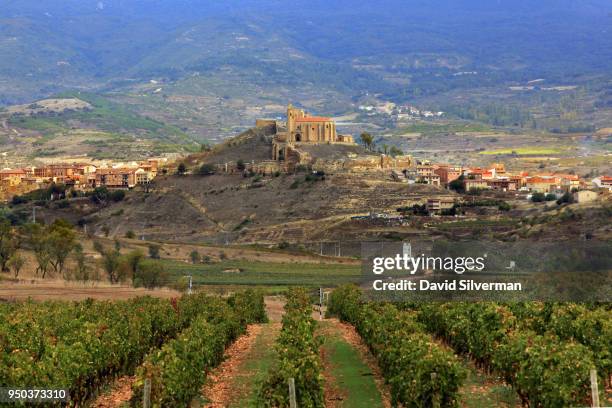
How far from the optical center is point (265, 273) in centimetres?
7894

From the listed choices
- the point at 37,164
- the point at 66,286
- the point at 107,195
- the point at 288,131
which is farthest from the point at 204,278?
the point at 37,164

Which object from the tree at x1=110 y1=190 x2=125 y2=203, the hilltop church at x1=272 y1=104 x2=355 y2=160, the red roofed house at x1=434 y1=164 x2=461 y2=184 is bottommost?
the tree at x1=110 y1=190 x2=125 y2=203

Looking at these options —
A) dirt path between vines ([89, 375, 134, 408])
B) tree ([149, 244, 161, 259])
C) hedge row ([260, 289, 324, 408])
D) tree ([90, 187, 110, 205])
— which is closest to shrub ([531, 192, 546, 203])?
tree ([149, 244, 161, 259])

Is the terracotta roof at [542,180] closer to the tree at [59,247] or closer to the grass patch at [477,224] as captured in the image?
the grass patch at [477,224]

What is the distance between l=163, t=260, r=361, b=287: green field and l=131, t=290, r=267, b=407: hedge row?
109 feet

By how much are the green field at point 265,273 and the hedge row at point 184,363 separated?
109ft

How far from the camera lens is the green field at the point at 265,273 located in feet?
235

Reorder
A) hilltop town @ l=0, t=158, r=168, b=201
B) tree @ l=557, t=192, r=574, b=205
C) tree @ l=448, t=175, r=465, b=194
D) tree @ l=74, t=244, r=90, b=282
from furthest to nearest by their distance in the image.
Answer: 1. hilltop town @ l=0, t=158, r=168, b=201
2. tree @ l=448, t=175, r=465, b=194
3. tree @ l=557, t=192, r=574, b=205
4. tree @ l=74, t=244, r=90, b=282

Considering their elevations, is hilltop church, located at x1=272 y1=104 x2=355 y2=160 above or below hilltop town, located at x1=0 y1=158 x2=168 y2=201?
above

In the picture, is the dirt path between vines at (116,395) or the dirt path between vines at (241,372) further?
the dirt path between vines at (241,372)

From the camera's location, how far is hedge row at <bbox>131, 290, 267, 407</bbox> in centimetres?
2436

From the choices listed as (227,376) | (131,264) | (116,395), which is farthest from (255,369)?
(131,264)

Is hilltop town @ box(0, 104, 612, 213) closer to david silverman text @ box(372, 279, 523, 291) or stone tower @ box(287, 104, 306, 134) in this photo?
stone tower @ box(287, 104, 306, 134)

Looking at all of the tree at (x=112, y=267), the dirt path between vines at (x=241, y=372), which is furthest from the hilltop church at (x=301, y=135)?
the dirt path between vines at (x=241, y=372)
